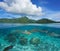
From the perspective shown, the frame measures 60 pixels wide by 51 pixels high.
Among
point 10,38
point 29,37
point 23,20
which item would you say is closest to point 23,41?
point 29,37

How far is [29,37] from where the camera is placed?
397cm

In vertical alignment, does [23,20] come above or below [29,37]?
above

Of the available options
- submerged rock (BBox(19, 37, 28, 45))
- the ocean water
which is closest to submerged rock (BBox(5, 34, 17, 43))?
the ocean water

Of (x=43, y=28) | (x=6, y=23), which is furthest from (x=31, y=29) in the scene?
(x=6, y=23)

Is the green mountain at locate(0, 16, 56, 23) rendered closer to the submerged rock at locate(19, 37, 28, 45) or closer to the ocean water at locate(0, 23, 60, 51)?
the ocean water at locate(0, 23, 60, 51)

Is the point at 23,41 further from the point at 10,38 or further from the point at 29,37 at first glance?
the point at 10,38

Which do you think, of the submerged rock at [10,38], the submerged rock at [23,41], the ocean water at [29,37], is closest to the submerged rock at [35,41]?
the ocean water at [29,37]

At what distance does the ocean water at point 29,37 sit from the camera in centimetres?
394

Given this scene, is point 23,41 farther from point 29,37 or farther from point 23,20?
point 23,20

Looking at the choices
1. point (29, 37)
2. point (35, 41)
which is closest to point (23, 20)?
point (29, 37)

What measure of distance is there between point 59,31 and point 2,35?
1.01 m

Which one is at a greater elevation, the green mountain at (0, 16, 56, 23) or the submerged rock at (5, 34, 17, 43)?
the green mountain at (0, 16, 56, 23)

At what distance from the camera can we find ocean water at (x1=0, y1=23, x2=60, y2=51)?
394 centimetres

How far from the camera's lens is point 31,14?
13.2ft
